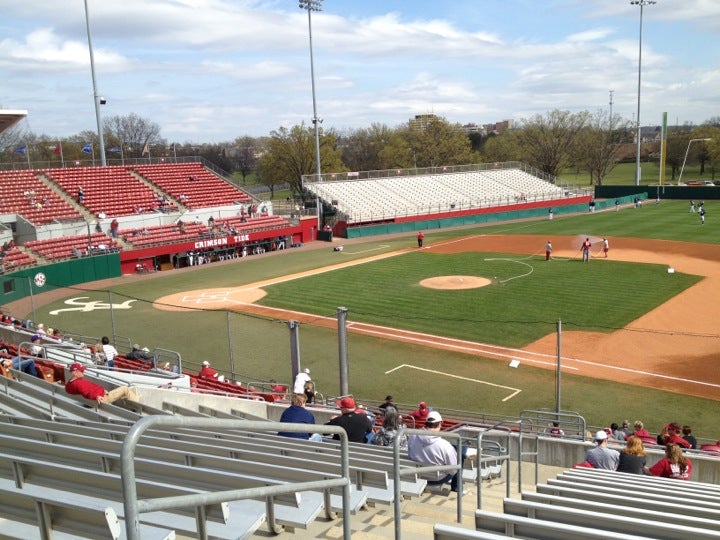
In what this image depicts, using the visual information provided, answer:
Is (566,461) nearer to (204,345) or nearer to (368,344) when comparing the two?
(368,344)

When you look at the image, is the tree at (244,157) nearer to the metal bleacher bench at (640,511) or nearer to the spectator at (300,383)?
the spectator at (300,383)

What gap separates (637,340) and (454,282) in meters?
11.4

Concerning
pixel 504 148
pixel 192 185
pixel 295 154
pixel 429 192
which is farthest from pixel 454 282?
pixel 504 148

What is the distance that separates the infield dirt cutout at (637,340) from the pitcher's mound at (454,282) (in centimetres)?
5

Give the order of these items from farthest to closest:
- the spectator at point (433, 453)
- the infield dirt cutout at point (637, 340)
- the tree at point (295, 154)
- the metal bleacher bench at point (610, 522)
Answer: the tree at point (295, 154)
the infield dirt cutout at point (637, 340)
the spectator at point (433, 453)
the metal bleacher bench at point (610, 522)

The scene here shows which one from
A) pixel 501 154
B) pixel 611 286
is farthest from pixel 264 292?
pixel 501 154

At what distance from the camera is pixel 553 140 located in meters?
94.1

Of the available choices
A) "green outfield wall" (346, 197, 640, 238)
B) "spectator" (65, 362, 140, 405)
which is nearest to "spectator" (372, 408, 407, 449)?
"spectator" (65, 362, 140, 405)

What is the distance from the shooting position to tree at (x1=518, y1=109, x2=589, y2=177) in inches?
3696

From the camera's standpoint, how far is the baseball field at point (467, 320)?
18.3 m

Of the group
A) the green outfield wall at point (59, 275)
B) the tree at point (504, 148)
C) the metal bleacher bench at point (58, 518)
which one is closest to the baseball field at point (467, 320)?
the green outfield wall at point (59, 275)

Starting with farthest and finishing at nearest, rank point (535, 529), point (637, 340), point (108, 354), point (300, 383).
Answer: point (637, 340) → point (108, 354) → point (300, 383) → point (535, 529)

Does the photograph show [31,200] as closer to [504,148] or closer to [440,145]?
[440,145]

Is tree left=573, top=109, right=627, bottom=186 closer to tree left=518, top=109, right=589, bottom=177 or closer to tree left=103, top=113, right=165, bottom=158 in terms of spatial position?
tree left=518, top=109, right=589, bottom=177
